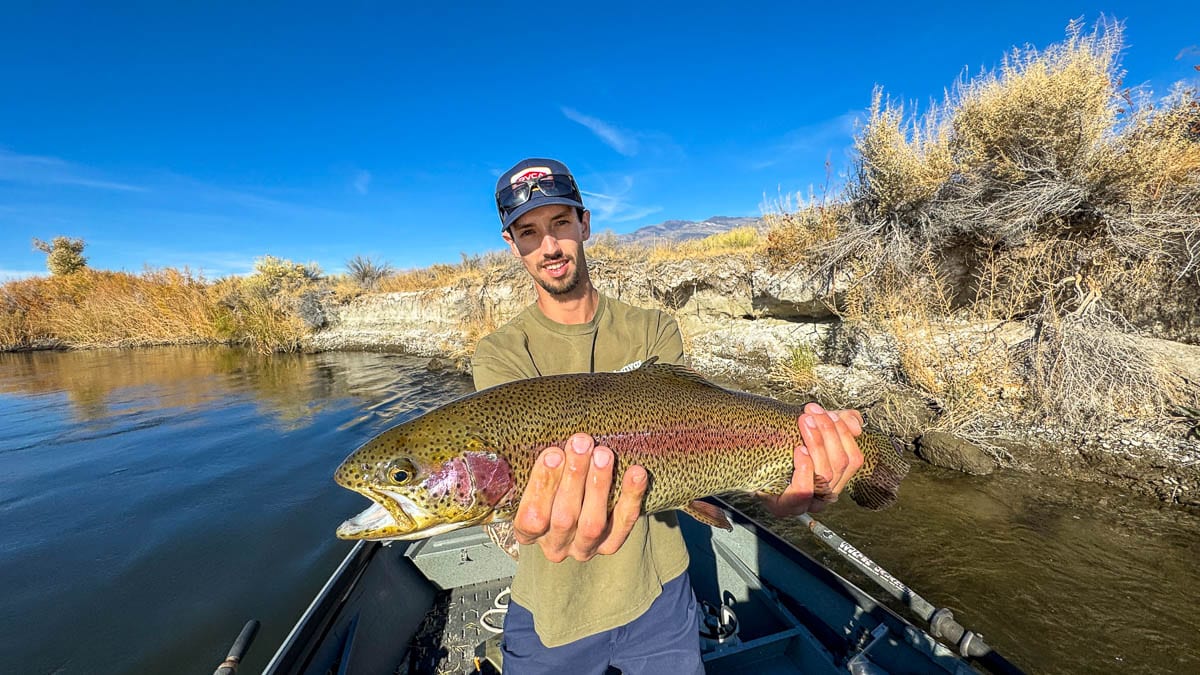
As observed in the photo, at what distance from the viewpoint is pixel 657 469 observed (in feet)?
6.18

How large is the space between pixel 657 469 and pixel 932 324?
8.84 m

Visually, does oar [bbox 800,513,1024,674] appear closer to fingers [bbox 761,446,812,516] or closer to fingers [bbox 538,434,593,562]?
fingers [bbox 761,446,812,516]

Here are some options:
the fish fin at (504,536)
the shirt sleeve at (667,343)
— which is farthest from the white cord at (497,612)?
the shirt sleeve at (667,343)

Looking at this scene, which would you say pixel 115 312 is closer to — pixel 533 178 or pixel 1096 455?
pixel 533 178

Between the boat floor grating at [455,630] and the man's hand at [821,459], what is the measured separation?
8.59ft

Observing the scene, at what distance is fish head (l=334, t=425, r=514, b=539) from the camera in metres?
1.62

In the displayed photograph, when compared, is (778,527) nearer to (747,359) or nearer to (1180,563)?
(1180,563)

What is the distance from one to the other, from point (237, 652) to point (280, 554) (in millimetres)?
4635

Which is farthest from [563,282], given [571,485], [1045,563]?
[1045,563]

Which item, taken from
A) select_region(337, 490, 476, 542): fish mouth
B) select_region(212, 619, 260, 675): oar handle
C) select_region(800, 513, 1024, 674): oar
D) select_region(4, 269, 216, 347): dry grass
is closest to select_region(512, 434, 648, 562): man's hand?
select_region(337, 490, 476, 542): fish mouth

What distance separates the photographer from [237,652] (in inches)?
83.4

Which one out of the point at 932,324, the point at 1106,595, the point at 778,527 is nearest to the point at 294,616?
the point at 778,527

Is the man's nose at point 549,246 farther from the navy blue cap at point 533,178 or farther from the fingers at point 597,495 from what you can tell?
the fingers at point 597,495

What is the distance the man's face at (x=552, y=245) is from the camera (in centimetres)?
225
